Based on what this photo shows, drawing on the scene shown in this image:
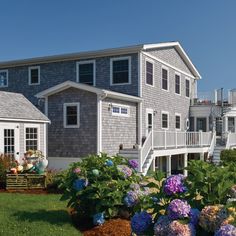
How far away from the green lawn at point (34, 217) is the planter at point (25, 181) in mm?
1903

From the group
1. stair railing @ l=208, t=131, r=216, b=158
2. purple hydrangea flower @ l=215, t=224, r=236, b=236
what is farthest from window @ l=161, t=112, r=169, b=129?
purple hydrangea flower @ l=215, t=224, r=236, b=236

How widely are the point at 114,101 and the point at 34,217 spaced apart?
11156 mm

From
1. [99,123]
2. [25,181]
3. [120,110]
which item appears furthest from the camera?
[120,110]

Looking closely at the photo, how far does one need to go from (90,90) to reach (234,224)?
1475 cm

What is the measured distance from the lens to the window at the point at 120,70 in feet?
66.1

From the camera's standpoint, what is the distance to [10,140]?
588 inches

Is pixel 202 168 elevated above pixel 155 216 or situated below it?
above

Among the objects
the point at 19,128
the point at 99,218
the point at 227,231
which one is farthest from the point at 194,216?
the point at 19,128

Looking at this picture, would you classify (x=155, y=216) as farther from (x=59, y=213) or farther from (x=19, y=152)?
(x=19, y=152)

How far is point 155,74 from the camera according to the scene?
71.6ft

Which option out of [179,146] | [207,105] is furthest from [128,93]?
[207,105]

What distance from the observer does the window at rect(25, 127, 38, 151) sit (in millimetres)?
15570

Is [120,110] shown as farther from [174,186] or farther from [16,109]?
[174,186]

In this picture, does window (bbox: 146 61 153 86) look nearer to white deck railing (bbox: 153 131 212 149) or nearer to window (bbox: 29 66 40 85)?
white deck railing (bbox: 153 131 212 149)
